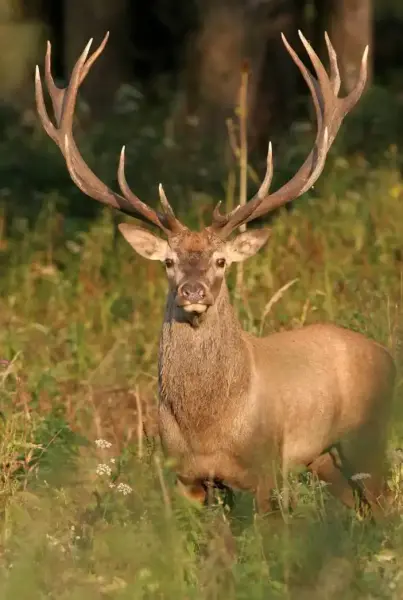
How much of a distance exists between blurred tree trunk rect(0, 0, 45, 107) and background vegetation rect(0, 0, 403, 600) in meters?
1.48

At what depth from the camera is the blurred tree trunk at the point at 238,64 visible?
452 inches

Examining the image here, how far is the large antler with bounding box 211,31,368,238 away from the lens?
22.1 ft

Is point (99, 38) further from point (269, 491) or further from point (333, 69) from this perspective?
point (269, 491)

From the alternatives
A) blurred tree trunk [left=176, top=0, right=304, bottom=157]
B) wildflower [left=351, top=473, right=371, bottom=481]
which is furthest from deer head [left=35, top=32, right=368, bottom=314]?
blurred tree trunk [left=176, top=0, right=304, bottom=157]

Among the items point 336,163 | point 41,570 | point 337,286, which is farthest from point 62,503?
point 336,163

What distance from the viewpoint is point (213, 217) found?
6762 millimetres

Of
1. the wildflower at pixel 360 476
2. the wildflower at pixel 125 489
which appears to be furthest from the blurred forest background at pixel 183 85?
the wildflower at pixel 125 489

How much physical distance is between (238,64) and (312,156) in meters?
5.40

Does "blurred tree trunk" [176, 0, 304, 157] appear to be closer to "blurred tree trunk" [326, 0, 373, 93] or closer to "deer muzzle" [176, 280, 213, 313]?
"blurred tree trunk" [326, 0, 373, 93]

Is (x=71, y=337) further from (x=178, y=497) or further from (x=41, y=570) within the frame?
(x=41, y=570)

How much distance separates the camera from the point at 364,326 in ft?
26.5

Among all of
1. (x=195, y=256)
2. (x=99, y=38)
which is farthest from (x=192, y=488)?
(x=99, y=38)

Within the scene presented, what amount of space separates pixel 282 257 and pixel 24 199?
338 centimetres

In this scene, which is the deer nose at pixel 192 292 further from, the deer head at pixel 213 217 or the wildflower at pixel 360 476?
the wildflower at pixel 360 476
